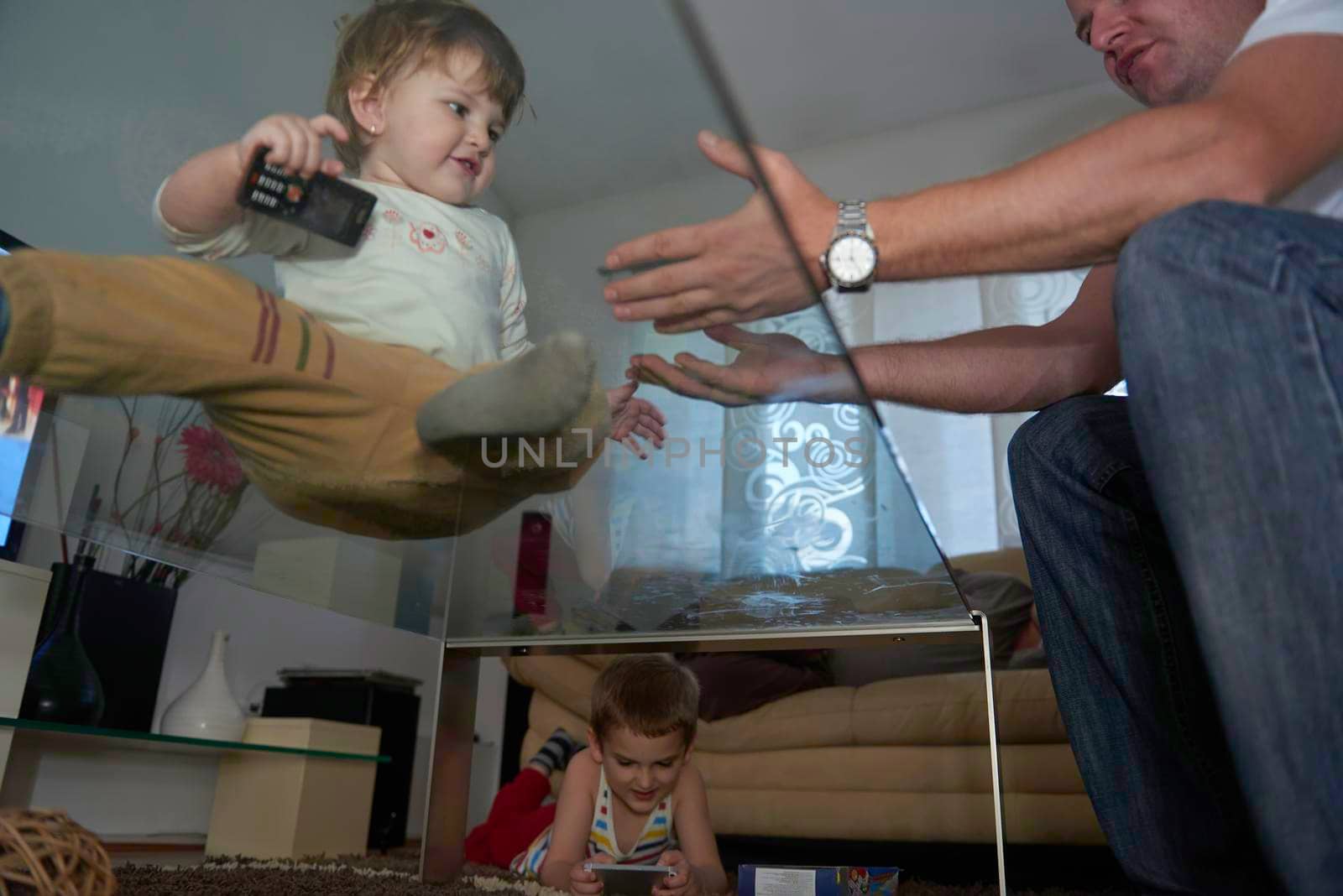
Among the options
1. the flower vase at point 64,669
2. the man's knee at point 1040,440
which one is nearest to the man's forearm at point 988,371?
the man's knee at point 1040,440

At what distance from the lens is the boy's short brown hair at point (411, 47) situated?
44 cm

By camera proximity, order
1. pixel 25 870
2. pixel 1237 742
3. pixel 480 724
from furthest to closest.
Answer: pixel 480 724 < pixel 25 870 < pixel 1237 742

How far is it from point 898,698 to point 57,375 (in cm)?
144

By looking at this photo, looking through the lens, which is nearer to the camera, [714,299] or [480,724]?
[714,299]

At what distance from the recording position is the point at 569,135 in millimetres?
452

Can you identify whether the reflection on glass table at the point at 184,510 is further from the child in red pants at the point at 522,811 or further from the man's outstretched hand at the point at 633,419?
the child in red pants at the point at 522,811

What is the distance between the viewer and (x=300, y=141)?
46 cm

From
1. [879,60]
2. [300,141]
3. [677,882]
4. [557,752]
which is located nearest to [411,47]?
[300,141]

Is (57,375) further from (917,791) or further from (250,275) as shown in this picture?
(917,791)

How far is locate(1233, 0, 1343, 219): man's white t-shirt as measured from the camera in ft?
1.85

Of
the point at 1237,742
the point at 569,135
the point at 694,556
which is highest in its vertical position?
the point at 569,135

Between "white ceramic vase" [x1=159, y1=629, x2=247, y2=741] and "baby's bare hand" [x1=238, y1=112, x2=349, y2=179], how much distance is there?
64.5 inches

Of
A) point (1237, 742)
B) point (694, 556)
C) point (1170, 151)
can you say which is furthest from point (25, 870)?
point (1170, 151)

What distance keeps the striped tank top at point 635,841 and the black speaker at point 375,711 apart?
951mm
